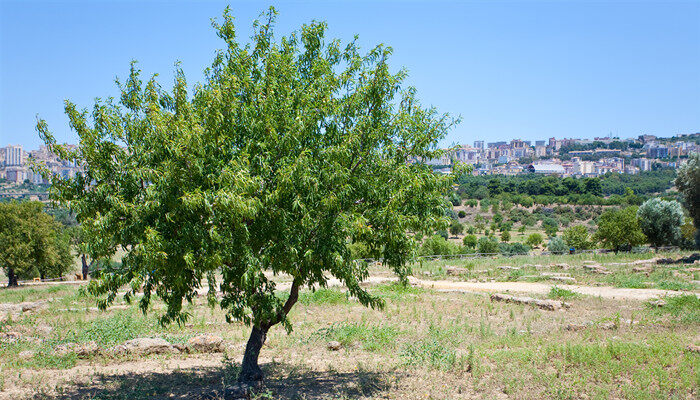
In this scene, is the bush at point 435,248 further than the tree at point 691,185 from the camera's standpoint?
Yes

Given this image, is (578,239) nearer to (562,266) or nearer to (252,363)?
(562,266)

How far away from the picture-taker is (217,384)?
10.9 m

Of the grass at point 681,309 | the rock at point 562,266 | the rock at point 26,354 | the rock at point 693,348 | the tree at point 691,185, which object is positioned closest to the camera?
the rock at point 693,348

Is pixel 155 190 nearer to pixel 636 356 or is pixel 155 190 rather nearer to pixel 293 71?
pixel 293 71

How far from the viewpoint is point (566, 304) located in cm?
1928

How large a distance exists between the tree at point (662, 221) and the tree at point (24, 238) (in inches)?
1996

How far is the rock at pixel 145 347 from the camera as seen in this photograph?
43.0 ft

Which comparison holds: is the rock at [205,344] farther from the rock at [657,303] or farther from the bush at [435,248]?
the bush at [435,248]

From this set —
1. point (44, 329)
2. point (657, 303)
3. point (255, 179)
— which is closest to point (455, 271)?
point (657, 303)

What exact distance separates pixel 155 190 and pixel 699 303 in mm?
17908

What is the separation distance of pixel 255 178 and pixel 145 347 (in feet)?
26.2

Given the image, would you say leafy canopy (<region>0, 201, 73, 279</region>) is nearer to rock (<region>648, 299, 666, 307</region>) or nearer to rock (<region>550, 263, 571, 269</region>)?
rock (<region>550, 263, 571, 269</region>)

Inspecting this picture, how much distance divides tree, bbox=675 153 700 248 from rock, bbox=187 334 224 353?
36.0 metres

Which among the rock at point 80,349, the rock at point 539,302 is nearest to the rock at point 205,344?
the rock at point 80,349
